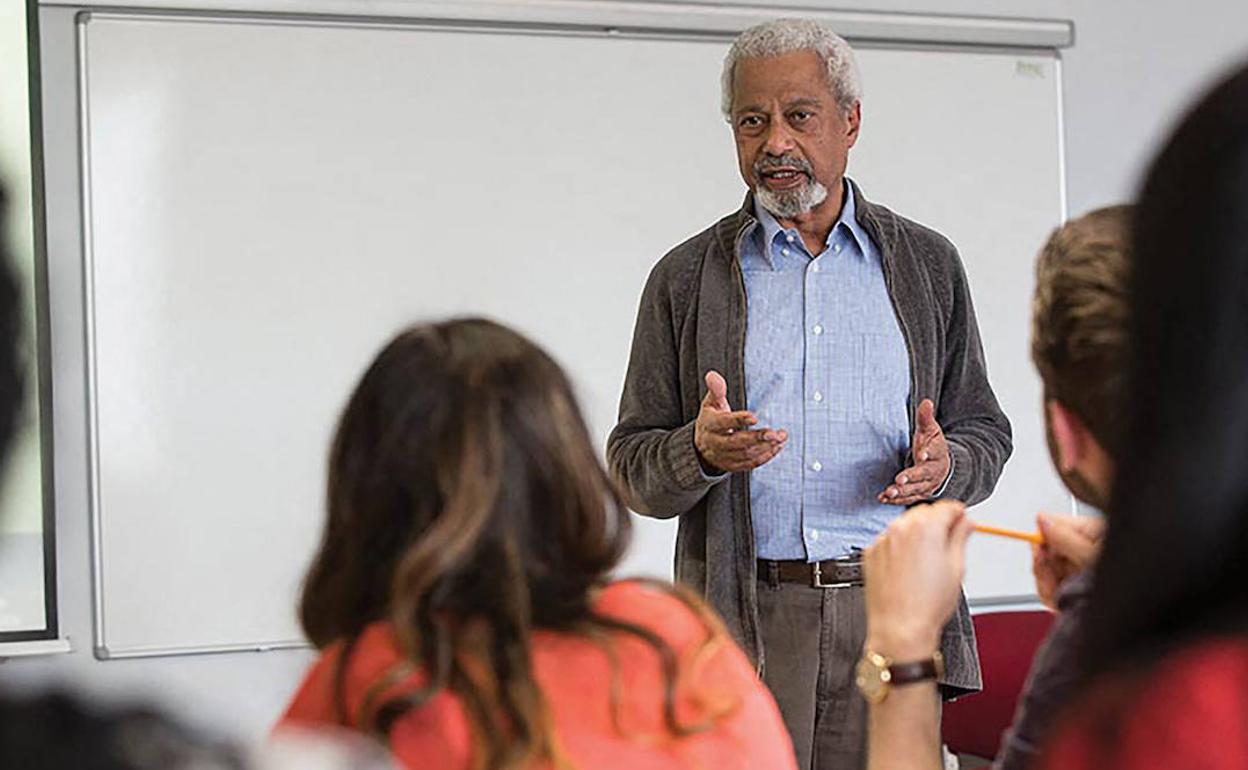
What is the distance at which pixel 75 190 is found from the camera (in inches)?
146

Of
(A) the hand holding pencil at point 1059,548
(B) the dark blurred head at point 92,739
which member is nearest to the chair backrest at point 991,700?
(A) the hand holding pencil at point 1059,548

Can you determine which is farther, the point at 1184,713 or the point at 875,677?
the point at 875,677

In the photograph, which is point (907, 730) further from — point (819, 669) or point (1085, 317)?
point (819, 669)

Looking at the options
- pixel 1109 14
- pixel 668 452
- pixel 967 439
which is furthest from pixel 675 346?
pixel 1109 14

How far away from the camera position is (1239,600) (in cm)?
89

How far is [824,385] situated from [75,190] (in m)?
1.73

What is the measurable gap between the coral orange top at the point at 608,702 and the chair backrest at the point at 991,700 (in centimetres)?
241

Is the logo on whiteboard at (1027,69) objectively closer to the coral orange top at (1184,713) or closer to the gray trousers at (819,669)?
the gray trousers at (819,669)

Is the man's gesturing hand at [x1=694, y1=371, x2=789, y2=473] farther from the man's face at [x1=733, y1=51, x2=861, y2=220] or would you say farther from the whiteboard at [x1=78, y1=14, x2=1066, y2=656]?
the whiteboard at [x1=78, y1=14, x2=1066, y2=656]

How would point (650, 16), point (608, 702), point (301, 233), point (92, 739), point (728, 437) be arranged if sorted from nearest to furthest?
point (92, 739), point (608, 702), point (728, 437), point (301, 233), point (650, 16)

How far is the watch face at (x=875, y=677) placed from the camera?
5.31 feet

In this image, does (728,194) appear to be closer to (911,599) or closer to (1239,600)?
(911,599)

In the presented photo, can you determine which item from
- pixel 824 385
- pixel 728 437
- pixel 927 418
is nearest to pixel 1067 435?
pixel 728 437

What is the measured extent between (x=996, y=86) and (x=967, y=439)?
178 centimetres
